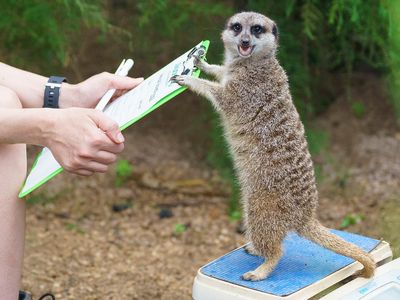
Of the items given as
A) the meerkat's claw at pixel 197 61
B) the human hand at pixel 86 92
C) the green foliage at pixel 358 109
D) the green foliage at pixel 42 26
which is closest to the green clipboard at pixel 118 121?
the meerkat's claw at pixel 197 61

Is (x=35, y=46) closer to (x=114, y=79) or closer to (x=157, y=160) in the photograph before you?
(x=157, y=160)

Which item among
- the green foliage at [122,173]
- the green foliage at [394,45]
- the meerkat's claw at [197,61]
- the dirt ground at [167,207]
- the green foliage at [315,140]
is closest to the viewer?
the meerkat's claw at [197,61]

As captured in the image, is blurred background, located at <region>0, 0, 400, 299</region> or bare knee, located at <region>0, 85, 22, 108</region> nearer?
bare knee, located at <region>0, 85, 22, 108</region>

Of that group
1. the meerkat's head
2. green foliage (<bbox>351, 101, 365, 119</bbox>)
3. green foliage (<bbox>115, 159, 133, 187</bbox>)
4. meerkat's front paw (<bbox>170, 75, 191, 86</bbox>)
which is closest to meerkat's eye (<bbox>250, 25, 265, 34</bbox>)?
the meerkat's head

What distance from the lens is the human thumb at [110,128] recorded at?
1.53m

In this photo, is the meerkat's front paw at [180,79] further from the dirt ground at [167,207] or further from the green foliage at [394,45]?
the dirt ground at [167,207]

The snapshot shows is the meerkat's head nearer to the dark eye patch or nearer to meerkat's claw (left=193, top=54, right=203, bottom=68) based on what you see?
→ the dark eye patch

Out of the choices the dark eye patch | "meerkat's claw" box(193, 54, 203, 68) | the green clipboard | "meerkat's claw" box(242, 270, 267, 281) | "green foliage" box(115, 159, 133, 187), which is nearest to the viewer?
the green clipboard

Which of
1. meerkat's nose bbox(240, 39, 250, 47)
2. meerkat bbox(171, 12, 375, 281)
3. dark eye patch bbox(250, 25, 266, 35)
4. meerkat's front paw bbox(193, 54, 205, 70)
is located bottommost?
meerkat bbox(171, 12, 375, 281)

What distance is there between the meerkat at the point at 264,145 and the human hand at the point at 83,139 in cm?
21

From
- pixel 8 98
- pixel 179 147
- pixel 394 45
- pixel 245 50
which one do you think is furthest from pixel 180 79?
pixel 179 147

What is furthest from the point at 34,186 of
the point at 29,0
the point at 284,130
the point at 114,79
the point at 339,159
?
the point at 339,159

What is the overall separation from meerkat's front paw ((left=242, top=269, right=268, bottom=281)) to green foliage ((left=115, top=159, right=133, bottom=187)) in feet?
5.39

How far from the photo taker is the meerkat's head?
1823 millimetres
